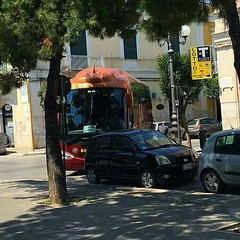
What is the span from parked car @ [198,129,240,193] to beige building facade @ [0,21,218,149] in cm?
1997

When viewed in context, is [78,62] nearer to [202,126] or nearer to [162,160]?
[202,126]

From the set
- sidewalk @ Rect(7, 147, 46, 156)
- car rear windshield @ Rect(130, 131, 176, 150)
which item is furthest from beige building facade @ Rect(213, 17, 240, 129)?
sidewalk @ Rect(7, 147, 46, 156)

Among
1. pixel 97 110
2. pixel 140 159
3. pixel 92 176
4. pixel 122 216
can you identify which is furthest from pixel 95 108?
pixel 122 216

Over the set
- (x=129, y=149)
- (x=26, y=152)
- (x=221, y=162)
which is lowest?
(x=26, y=152)

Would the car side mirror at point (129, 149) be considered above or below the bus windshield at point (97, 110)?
below

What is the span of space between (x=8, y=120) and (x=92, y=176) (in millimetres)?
23026

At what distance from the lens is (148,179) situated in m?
12.4

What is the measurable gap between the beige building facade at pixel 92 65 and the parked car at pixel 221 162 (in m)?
20.0

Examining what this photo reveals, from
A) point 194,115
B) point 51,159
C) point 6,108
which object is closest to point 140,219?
point 51,159

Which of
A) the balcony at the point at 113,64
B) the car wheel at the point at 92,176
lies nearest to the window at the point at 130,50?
the balcony at the point at 113,64

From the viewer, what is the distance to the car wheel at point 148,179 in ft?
40.1

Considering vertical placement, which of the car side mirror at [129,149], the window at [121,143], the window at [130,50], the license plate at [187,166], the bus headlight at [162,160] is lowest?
the license plate at [187,166]

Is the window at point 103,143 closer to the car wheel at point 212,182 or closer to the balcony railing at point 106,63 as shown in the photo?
the car wheel at point 212,182

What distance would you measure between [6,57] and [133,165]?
4.65 metres
